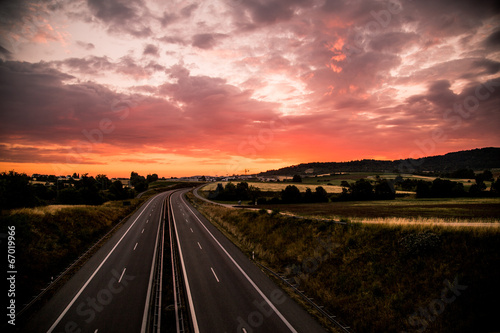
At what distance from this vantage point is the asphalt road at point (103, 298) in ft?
42.6

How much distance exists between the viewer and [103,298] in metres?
15.8

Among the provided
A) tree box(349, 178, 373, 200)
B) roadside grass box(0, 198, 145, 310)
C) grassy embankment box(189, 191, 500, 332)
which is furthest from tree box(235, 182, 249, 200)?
grassy embankment box(189, 191, 500, 332)

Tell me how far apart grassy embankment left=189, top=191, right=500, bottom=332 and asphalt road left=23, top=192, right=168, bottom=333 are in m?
12.2

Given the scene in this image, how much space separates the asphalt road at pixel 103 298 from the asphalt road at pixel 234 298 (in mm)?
3595

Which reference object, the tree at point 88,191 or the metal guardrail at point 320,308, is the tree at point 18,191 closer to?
the tree at point 88,191

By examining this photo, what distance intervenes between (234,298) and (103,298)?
30.1ft

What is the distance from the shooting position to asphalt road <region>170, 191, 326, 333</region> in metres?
13.2

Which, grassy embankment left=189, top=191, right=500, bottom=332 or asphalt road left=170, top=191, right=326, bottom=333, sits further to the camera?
A: asphalt road left=170, top=191, right=326, bottom=333

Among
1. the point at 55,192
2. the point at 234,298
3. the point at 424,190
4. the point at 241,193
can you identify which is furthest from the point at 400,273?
the point at 55,192

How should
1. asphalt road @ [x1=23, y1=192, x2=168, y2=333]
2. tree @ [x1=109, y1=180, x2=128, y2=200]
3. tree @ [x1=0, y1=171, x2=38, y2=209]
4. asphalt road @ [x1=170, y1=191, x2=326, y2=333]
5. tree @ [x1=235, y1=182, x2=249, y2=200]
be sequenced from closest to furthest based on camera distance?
asphalt road @ [x1=23, y1=192, x2=168, y2=333] < asphalt road @ [x1=170, y1=191, x2=326, y2=333] < tree @ [x1=0, y1=171, x2=38, y2=209] < tree @ [x1=235, y1=182, x2=249, y2=200] < tree @ [x1=109, y1=180, x2=128, y2=200]

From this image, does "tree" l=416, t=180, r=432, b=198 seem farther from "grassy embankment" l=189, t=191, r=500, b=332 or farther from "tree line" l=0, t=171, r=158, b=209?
"tree line" l=0, t=171, r=158, b=209

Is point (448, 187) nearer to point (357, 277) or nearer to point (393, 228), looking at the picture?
point (393, 228)

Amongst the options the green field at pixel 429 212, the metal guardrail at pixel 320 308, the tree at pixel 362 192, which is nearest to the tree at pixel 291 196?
the tree at pixel 362 192

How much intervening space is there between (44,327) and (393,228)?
25678 millimetres
